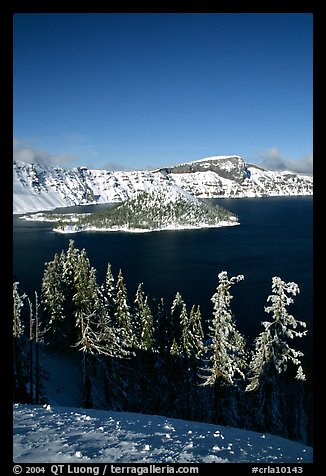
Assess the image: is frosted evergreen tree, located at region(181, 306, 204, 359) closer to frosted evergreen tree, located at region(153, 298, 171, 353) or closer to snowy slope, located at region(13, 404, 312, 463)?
frosted evergreen tree, located at region(153, 298, 171, 353)

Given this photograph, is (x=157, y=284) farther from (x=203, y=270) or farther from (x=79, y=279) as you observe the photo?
(x=79, y=279)

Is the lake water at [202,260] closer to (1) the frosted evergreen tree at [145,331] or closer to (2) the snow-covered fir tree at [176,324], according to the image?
(1) the frosted evergreen tree at [145,331]

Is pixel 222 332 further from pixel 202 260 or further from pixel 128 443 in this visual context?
pixel 202 260

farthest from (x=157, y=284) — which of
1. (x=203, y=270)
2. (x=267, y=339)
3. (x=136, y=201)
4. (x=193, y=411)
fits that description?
(x=136, y=201)

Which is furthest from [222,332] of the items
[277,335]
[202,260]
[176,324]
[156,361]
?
[202,260]

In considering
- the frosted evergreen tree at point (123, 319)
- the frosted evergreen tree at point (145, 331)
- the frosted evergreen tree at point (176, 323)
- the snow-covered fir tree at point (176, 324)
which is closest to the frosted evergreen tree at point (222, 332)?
the frosted evergreen tree at point (123, 319)
